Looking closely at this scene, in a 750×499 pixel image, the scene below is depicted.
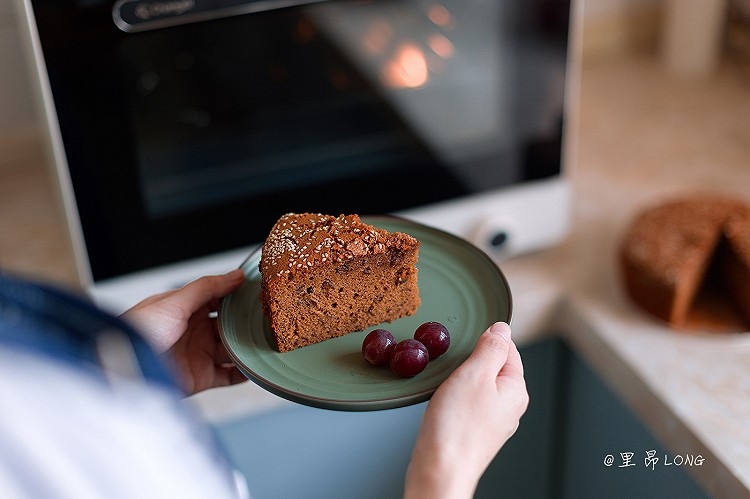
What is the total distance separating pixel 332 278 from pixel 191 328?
0.73 feet

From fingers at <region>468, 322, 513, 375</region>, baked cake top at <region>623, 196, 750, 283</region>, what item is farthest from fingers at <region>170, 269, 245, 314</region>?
baked cake top at <region>623, 196, 750, 283</region>

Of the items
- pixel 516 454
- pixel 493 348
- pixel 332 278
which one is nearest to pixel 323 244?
pixel 332 278

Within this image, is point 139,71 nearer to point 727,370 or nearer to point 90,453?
point 90,453

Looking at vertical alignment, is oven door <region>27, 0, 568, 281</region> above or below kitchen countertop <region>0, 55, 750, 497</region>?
above

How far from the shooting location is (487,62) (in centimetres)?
109

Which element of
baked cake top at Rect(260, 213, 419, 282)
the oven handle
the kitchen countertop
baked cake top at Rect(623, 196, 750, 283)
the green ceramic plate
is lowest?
the kitchen countertop

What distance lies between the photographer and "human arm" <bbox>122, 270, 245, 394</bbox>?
31.4 inches

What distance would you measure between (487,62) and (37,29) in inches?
20.9

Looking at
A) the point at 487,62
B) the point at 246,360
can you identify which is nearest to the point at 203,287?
the point at 246,360

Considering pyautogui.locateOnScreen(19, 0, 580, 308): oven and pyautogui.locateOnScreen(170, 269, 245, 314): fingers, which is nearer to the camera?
pyautogui.locateOnScreen(170, 269, 245, 314): fingers

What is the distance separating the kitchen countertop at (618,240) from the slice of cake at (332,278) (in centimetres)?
37

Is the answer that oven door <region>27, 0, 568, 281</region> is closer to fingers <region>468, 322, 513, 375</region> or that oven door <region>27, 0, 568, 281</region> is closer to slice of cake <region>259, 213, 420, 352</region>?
slice of cake <region>259, 213, 420, 352</region>

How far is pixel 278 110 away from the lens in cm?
104

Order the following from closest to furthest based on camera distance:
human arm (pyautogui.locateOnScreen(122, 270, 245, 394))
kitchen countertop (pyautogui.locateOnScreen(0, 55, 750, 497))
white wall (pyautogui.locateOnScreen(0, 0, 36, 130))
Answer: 1. human arm (pyautogui.locateOnScreen(122, 270, 245, 394))
2. kitchen countertop (pyautogui.locateOnScreen(0, 55, 750, 497))
3. white wall (pyautogui.locateOnScreen(0, 0, 36, 130))
